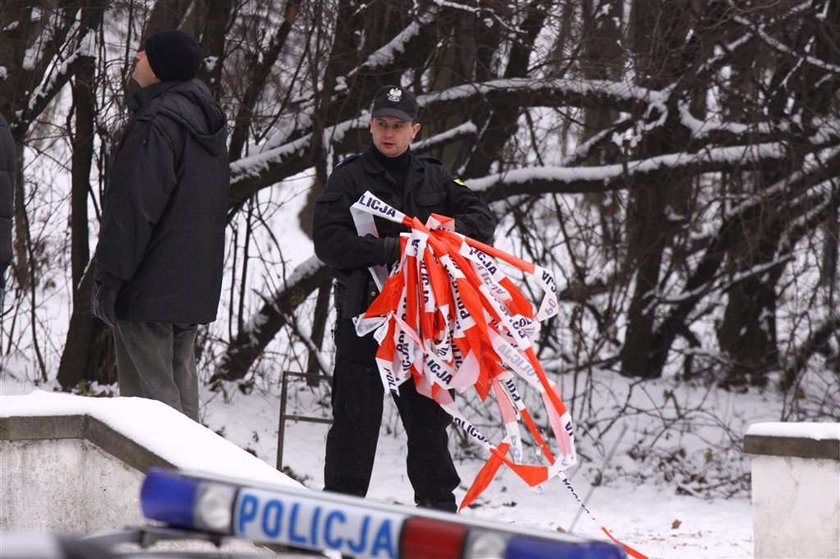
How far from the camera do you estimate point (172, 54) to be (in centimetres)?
538

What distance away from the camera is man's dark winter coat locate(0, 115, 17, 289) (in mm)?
5590

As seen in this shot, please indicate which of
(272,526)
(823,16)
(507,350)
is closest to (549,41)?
(823,16)

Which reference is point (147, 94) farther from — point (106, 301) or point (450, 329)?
point (450, 329)

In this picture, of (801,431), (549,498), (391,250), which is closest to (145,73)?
(391,250)

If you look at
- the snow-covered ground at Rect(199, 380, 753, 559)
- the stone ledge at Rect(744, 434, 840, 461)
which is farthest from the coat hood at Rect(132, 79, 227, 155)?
the snow-covered ground at Rect(199, 380, 753, 559)

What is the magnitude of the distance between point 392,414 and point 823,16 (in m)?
3.99

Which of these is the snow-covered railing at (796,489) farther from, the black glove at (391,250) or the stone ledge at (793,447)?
the black glove at (391,250)

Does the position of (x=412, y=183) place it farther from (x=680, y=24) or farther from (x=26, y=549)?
(x=680, y=24)

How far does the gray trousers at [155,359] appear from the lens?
5285 millimetres

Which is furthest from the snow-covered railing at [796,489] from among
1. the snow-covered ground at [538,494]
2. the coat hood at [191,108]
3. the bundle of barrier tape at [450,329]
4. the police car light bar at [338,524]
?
the police car light bar at [338,524]

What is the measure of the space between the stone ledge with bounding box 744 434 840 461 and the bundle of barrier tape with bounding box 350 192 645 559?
0.69 m

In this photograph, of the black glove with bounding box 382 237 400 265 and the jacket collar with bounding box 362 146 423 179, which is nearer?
the black glove with bounding box 382 237 400 265

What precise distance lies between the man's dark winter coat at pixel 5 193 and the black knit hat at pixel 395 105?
1539mm

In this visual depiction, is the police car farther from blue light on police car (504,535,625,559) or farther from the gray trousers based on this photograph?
the gray trousers
